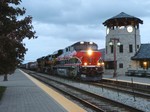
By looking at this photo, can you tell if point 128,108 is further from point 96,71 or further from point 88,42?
point 88,42

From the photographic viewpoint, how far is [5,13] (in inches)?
770

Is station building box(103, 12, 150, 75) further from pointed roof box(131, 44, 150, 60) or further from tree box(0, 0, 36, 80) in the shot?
tree box(0, 0, 36, 80)

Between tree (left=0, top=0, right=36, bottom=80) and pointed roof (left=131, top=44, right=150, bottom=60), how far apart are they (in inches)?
1437

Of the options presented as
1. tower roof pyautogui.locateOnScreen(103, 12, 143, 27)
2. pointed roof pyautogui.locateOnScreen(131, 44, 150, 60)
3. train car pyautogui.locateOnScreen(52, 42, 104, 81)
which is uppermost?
tower roof pyautogui.locateOnScreen(103, 12, 143, 27)

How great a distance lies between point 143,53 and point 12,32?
40.0m

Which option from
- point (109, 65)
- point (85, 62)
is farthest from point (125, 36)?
point (85, 62)

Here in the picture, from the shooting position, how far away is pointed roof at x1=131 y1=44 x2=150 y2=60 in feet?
183

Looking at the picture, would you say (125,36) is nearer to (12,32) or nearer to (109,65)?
(109,65)

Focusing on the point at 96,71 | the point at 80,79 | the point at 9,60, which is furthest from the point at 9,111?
the point at 80,79

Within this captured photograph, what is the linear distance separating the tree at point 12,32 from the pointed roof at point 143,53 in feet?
120

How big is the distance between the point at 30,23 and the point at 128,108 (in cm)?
772

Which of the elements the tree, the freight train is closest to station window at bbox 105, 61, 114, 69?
the freight train

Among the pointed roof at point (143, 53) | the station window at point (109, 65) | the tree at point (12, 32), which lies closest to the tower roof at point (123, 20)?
the pointed roof at point (143, 53)

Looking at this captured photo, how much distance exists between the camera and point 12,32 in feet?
65.7
